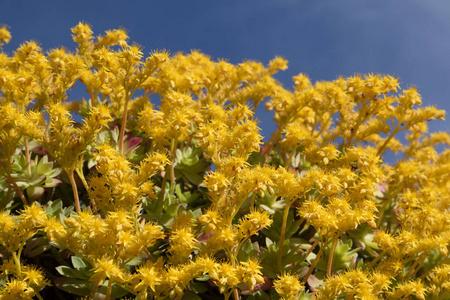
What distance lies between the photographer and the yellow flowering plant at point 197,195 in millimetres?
1681

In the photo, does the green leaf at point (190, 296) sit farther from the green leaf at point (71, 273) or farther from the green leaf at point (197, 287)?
the green leaf at point (71, 273)

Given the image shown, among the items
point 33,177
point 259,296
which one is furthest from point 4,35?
point 259,296

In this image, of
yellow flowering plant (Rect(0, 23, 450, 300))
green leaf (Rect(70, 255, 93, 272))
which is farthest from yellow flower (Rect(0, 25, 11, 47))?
green leaf (Rect(70, 255, 93, 272))

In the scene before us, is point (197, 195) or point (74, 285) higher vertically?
point (197, 195)

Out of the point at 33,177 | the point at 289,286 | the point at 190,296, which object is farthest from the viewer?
the point at 33,177

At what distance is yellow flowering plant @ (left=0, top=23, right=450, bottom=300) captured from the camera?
66.2 inches

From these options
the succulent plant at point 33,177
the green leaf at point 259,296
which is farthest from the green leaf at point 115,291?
the succulent plant at point 33,177

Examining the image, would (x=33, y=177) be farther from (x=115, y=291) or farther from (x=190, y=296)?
(x=190, y=296)

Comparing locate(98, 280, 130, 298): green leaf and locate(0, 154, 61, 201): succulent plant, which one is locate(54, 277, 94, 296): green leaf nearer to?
locate(98, 280, 130, 298): green leaf

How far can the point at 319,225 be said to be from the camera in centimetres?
177

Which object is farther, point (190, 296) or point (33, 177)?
point (33, 177)

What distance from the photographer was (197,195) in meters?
2.38

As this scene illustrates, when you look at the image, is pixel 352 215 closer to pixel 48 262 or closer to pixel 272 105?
pixel 272 105

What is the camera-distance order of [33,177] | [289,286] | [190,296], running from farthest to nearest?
[33,177] < [190,296] < [289,286]
